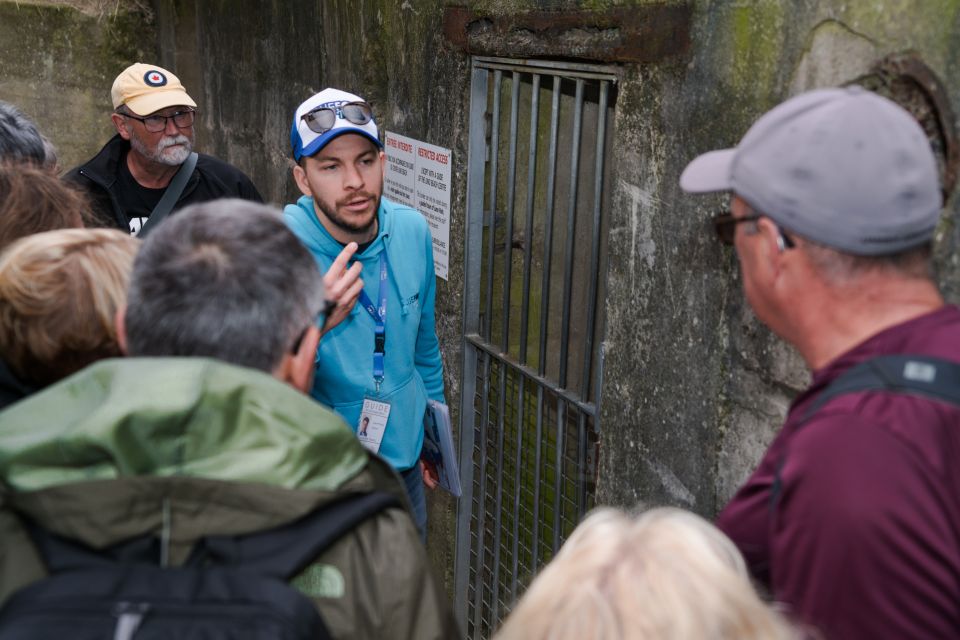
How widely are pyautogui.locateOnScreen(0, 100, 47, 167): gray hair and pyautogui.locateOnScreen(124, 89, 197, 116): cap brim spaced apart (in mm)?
875

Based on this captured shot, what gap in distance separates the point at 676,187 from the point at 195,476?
1577 millimetres

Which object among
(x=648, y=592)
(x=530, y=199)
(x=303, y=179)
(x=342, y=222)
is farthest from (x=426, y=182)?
(x=648, y=592)

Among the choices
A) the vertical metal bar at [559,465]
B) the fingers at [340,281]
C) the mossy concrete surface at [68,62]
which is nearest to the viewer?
the fingers at [340,281]

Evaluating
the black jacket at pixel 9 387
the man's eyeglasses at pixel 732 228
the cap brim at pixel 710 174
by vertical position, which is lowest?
the black jacket at pixel 9 387

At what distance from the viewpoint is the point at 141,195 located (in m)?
4.25

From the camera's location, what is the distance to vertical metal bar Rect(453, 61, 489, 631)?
142 inches

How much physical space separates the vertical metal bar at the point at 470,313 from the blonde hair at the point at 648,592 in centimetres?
253

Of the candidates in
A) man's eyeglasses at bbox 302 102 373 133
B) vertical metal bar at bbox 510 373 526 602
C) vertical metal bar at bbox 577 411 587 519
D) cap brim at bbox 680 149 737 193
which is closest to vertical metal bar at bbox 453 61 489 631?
vertical metal bar at bbox 510 373 526 602

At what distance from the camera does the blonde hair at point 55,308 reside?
1799mm

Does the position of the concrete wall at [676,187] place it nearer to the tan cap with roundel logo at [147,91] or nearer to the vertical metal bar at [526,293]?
the vertical metal bar at [526,293]

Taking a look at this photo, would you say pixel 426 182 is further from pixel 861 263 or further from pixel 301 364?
pixel 861 263

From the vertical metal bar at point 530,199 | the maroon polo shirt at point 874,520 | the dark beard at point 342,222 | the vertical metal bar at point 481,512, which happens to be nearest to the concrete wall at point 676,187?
the vertical metal bar at point 481,512

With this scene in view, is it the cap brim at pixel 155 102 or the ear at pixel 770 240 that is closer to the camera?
the ear at pixel 770 240

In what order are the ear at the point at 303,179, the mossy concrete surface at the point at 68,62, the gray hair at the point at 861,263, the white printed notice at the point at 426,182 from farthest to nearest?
1. the mossy concrete surface at the point at 68,62
2. the white printed notice at the point at 426,182
3. the ear at the point at 303,179
4. the gray hair at the point at 861,263
